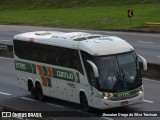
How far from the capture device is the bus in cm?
1828

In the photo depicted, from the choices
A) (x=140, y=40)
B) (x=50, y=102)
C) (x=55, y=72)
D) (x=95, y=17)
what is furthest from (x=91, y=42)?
(x=95, y=17)

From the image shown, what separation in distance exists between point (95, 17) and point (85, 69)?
38672 millimetres

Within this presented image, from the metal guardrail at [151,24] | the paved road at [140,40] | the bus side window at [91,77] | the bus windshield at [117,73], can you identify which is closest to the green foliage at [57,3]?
the paved road at [140,40]

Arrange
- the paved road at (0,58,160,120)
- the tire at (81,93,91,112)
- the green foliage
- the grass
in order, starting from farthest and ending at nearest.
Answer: the green foliage
the grass
the paved road at (0,58,160,120)
the tire at (81,93,91,112)

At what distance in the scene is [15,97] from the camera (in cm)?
A: 2361

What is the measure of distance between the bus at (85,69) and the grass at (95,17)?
85.5 ft

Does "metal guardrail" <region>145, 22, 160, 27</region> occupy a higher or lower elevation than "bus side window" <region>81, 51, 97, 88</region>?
lower

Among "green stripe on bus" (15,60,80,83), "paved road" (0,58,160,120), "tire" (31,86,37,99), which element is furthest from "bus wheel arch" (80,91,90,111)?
"tire" (31,86,37,99)

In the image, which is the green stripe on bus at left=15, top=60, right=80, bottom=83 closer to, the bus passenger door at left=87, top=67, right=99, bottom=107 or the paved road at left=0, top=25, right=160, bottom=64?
the bus passenger door at left=87, top=67, right=99, bottom=107

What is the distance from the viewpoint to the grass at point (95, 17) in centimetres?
5091

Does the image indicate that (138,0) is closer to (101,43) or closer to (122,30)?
(122,30)

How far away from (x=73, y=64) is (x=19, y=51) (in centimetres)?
439

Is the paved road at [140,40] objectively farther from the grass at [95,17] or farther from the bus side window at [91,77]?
the bus side window at [91,77]

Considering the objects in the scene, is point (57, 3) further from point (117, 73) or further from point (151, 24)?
point (117, 73)
